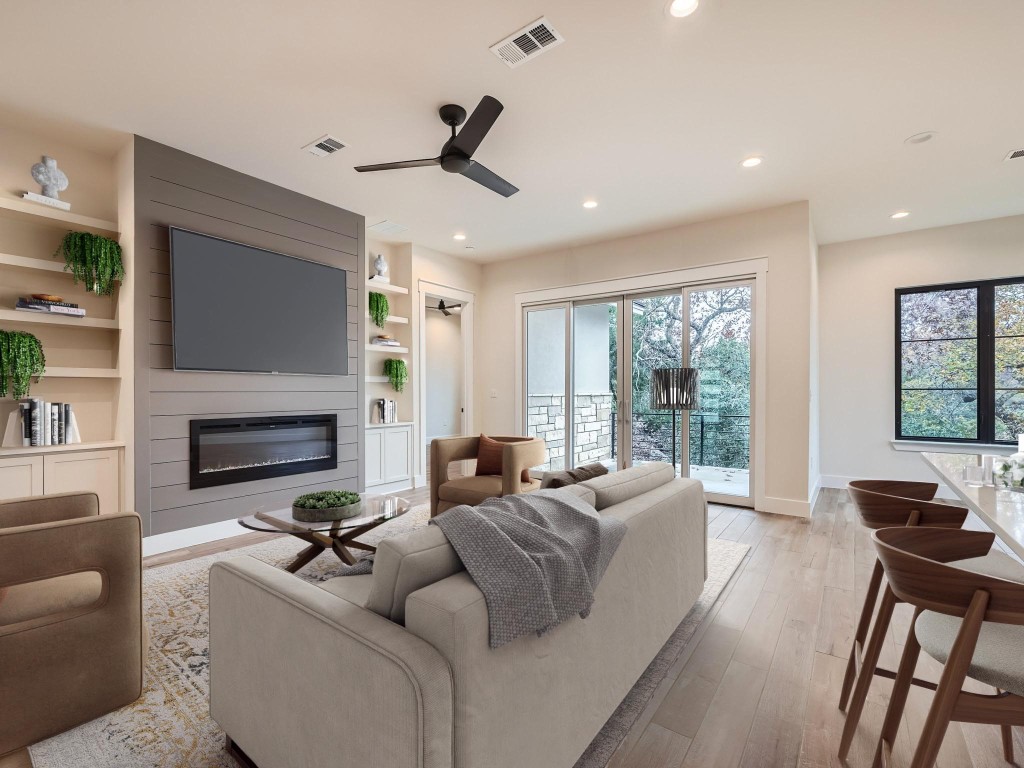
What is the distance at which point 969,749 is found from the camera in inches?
60.8

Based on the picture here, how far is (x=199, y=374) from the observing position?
3.66 m

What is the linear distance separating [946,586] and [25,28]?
4.11m

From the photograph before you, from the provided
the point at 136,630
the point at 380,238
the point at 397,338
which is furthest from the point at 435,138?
the point at 136,630

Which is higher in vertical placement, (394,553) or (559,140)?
(559,140)

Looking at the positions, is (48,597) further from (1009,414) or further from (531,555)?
(1009,414)

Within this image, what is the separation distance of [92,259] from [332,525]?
8.20ft

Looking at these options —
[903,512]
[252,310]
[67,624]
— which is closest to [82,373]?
[252,310]

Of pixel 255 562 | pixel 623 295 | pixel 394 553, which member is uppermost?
pixel 623 295

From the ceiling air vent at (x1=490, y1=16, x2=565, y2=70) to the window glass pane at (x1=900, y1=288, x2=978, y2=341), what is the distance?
4970 millimetres

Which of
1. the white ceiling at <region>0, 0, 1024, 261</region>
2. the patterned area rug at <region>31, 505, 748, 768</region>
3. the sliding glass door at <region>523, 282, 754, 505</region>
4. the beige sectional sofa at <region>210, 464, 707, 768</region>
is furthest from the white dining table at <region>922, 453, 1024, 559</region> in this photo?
the sliding glass door at <region>523, 282, 754, 505</region>

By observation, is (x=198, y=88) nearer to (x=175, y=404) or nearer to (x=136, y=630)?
(x=175, y=404)

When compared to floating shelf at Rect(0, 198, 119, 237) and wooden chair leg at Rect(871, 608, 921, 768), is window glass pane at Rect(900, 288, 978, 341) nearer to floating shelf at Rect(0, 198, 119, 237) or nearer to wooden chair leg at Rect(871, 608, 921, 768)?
wooden chair leg at Rect(871, 608, 921, 768)

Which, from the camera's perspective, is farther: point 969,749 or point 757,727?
point 757,727

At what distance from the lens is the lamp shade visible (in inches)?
180
